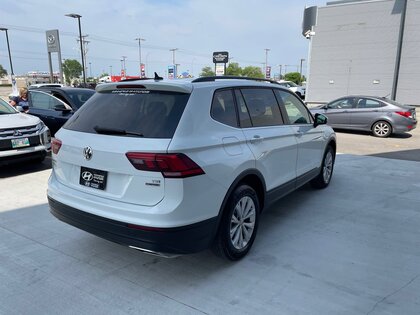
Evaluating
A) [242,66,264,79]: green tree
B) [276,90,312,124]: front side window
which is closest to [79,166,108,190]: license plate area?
[276,90,312,124]: front side window

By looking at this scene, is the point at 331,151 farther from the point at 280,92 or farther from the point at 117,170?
the point at 117,170

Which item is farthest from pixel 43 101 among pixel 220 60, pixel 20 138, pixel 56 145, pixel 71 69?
pixel 71 69

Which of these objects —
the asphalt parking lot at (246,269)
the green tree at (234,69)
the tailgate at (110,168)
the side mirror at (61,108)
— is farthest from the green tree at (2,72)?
the tailgate at (110,168)

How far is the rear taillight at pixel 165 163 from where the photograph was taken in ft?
8.71

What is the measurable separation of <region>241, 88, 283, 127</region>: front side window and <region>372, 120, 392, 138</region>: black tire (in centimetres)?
970

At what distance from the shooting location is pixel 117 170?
2842 mm

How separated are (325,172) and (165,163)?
12.9 ft

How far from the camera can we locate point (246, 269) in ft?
11.0

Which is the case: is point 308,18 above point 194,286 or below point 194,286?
above

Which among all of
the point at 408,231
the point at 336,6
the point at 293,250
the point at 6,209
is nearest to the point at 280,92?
the point at 293,250

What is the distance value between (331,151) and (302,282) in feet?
11.3

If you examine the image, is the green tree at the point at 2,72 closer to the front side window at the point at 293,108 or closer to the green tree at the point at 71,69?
the green tree at the point at 71,69

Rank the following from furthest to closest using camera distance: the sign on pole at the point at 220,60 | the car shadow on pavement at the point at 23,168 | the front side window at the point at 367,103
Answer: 1. the sign on pole at the point at 220,60
2. the front side window at the point at 367,103
3. the car shadow on pavement at the point at 23,168

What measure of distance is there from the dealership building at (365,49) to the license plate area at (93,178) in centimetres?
2086
